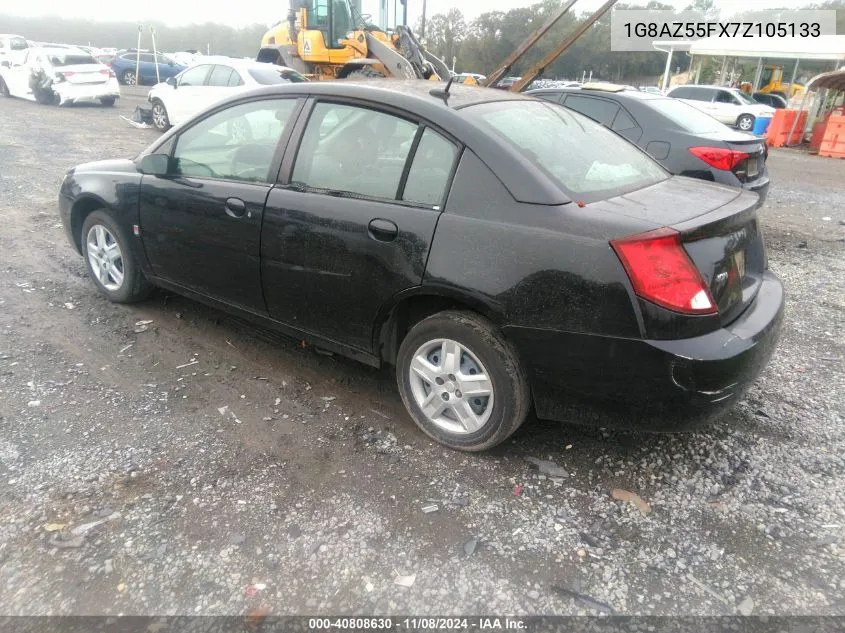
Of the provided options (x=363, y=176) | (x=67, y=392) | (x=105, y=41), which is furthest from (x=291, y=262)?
(x=105, y=41)

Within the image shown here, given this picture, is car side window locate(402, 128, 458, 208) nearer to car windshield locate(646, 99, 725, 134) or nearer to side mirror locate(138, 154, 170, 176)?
side mirror locate(138, 154, 170, 176)

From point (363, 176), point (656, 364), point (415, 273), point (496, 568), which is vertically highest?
point (363, 176)

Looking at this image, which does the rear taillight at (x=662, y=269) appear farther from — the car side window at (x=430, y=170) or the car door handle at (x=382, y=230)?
the car door handle at (x=382, y=230)

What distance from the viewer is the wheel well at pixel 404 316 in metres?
2.83

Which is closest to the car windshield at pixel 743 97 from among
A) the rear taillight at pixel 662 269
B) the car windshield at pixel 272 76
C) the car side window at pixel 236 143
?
the car windshield at pixel 272 76

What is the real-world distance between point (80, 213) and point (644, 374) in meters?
4.14

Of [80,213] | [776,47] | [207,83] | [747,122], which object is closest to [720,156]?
[80,213]

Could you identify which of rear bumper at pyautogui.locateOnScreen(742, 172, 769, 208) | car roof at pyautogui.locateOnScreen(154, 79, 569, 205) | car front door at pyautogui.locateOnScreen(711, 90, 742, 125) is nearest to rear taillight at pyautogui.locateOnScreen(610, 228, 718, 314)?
car roof at pyautogui.locateOnScreen(154, 79, 569, 205)

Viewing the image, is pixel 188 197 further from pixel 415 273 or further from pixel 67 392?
pixel 415 273

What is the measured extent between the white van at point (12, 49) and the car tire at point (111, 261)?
56.3 feet

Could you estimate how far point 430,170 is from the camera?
278cm

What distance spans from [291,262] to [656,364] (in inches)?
73.0

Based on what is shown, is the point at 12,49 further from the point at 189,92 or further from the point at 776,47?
the point at 776,47

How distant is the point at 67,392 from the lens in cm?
330
